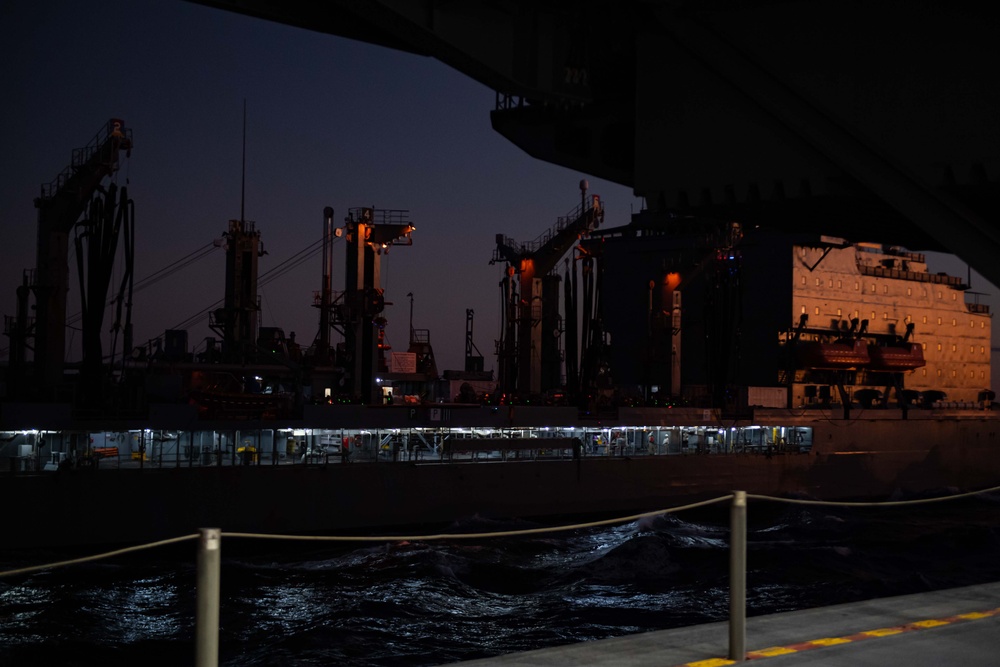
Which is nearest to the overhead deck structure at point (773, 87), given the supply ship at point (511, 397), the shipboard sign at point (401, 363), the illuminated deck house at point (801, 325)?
the supply ship at point (511, 397)

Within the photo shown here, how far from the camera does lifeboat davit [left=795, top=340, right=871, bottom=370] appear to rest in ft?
148

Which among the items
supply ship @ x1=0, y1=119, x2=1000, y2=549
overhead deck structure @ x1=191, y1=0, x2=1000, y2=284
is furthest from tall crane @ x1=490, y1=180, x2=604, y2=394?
overhead deck structure @ x1=191, y1=0, x2=1000, y2=284

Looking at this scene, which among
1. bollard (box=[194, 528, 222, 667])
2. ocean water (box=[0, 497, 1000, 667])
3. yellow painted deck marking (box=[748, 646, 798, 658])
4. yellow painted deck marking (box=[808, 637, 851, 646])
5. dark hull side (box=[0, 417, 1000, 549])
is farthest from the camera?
dark hull side (box=[0, 417, 1000, 549])

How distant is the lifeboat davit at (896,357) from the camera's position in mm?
46250

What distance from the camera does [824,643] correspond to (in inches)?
198

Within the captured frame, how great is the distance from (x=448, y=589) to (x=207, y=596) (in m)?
15.6

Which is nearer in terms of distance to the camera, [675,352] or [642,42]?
[642,42]

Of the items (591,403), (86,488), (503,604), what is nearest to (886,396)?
(591,403)

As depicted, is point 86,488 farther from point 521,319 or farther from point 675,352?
point 675,352

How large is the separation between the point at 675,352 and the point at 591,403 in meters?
6.34

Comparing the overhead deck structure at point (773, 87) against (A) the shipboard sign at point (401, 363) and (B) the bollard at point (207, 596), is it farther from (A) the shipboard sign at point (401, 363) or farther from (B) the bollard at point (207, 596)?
(A) the shipboard sign at point (401, 363)

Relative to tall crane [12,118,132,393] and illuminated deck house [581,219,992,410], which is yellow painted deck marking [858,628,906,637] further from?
illuminated deck house [581,219,992,410]

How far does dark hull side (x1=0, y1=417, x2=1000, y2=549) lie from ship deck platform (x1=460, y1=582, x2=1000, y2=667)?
20516 mm

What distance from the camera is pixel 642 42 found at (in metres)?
14.1
